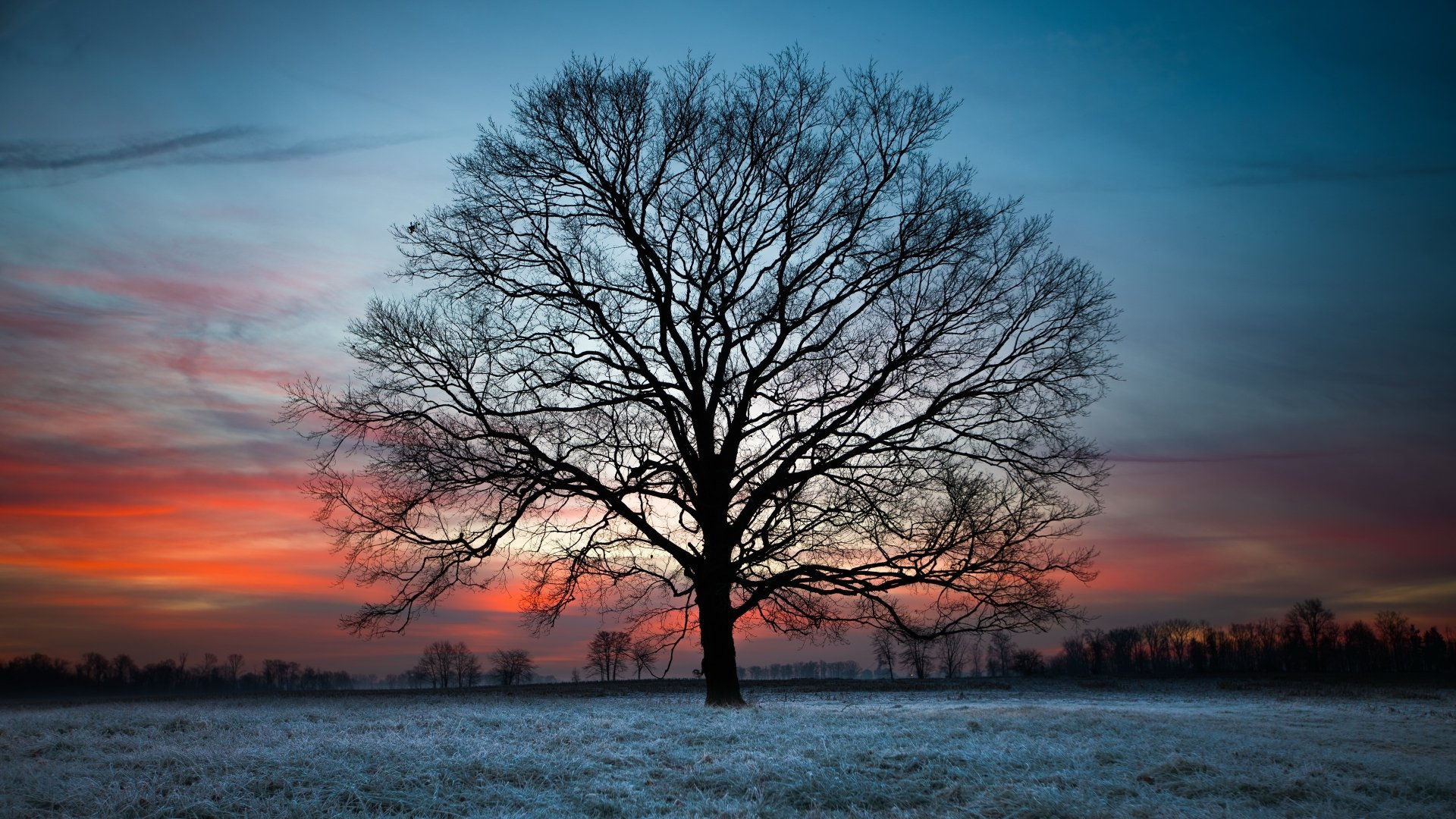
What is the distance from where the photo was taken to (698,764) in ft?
29.4

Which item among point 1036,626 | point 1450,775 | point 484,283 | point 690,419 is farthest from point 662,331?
point 1450,775

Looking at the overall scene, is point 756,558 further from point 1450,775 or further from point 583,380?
point 1450,775

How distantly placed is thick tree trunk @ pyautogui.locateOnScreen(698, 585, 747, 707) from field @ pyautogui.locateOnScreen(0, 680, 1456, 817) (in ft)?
6.92

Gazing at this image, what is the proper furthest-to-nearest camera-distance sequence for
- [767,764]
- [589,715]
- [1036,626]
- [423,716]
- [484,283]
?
[484,283] → [1036,626] → [589,715] → [423,716] → [767,764]

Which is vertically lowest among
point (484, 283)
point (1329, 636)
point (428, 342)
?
point (1329, 636)

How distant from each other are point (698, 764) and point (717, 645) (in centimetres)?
735

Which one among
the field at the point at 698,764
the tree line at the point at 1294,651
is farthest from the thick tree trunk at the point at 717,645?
the tree line at the point at 1294,651

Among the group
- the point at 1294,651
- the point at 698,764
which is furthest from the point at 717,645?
the point at 1294,651

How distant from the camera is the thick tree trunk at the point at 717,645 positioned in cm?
1612

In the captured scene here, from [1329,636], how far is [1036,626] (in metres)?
70.8

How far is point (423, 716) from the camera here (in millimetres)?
12148

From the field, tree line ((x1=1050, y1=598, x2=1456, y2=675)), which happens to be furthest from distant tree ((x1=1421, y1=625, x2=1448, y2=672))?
the field

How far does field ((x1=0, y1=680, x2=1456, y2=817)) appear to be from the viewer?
24.1 ft

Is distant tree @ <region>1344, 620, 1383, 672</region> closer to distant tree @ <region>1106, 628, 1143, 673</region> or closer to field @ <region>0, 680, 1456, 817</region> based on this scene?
distant tree @ <region>1106, 628, 1143, 673</region>
